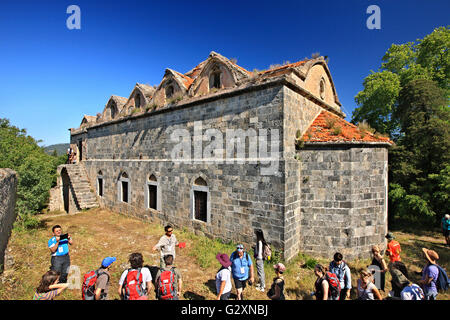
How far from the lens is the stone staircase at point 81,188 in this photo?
1549 cm

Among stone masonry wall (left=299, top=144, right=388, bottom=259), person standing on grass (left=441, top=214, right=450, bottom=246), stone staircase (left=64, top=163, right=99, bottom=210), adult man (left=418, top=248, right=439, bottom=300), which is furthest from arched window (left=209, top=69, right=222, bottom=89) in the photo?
stone staircase (left=64, top=163, right=99, bottom=210)

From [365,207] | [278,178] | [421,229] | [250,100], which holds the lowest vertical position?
[421,229]

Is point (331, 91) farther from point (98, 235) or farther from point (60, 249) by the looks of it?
point (98, 235)

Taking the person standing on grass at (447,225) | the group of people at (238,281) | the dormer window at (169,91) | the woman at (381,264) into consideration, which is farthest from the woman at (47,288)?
the person standing on grass at (447,225)

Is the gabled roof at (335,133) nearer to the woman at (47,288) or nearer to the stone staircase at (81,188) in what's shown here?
the woman at (47,288)

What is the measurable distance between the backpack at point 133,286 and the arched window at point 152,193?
A: 7.65 metres

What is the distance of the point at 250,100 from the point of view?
770 centimetres

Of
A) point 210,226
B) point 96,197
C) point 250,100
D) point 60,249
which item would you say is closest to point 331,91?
point 250,100

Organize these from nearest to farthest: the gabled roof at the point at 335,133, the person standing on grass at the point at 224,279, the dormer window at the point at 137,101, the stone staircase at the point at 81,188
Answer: the person standing on grass at the point at 224,279
the gabled roof at the point at 335,133
the dormer window at the point at 137,101
the stone staircase at the point at 81,188

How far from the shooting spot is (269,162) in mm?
7195

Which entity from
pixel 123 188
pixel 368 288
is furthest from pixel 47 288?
pixel 123 188

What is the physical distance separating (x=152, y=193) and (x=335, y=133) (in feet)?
31.4

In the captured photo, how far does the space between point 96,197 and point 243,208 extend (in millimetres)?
13598

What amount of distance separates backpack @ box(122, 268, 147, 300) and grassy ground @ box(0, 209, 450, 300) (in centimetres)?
226
